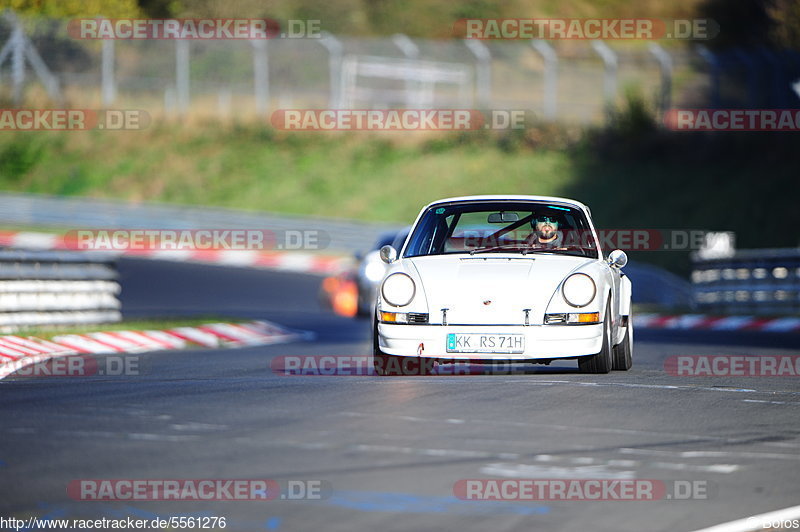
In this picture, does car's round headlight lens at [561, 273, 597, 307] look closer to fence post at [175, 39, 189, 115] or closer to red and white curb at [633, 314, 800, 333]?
red and white curb at [633, 314, 800, 333]

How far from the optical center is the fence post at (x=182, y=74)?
41406mm

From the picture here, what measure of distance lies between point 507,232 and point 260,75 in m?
32.5

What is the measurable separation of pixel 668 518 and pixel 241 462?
80.1 inches

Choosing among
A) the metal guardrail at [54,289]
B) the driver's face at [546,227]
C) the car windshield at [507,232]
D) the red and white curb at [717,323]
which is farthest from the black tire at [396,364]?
the red and white curb at [717,323]

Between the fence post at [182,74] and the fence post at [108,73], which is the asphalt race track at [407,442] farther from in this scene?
the fence post at [108,73]

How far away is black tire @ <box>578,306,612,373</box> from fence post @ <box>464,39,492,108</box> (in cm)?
2795

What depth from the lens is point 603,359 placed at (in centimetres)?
1039

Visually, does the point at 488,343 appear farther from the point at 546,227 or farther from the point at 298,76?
the point at 298,76

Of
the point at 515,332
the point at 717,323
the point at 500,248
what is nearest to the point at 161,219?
the point at 717,323

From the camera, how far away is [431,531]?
17.7 ft

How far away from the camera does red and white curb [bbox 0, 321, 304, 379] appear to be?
12.9m

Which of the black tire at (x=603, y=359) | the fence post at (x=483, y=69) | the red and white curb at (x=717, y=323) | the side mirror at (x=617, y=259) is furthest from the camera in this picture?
the fence post at (x=483, y=69)

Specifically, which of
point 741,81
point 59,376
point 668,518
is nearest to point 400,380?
point 59,376

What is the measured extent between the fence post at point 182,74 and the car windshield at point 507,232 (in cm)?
3146
